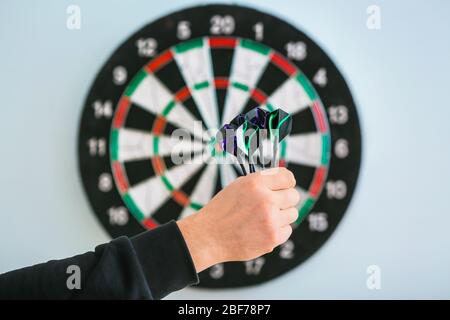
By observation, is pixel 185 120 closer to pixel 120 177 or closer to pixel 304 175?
pixel 120 177

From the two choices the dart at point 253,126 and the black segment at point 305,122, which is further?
the black segment at point 305,122

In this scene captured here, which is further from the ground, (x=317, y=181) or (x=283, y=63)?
(x=283, y=63)

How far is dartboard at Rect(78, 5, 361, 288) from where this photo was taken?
1.47 m

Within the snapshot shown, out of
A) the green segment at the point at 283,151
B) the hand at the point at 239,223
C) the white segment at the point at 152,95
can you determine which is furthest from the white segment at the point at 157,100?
the hand at the point at 239,223

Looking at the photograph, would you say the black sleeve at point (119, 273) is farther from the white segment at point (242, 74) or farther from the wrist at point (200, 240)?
the white segment at point (242, 74)

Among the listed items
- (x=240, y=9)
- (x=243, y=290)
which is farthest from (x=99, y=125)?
(x=243, y=290)

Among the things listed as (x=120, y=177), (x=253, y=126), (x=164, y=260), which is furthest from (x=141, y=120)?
(x=164, y=260)

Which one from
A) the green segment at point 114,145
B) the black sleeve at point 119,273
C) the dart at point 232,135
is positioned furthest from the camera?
the green segment at point 114,145

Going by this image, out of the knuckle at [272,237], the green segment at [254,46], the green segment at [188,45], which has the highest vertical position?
the green segment at [188,45]

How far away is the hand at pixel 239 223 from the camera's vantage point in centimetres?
69

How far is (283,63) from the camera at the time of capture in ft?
4.85

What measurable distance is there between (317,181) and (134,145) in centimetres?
50

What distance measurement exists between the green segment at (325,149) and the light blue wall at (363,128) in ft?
0.39

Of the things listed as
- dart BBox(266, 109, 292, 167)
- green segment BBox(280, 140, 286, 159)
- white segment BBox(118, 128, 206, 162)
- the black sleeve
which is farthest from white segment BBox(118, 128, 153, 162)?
the black sleeve
